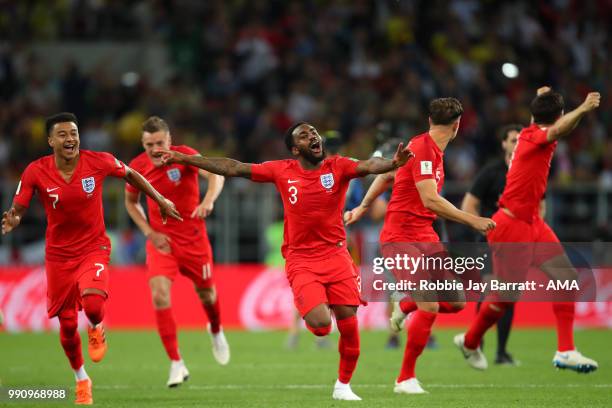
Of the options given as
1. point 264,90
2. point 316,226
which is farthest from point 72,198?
point 264,90

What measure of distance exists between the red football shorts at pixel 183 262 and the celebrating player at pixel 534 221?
3253 millimetres

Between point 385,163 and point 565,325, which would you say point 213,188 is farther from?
point 565,325

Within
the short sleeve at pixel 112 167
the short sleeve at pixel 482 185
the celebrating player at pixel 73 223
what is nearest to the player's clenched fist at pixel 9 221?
the celebrating player at pixel 73 223

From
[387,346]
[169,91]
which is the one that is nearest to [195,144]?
[169,91]

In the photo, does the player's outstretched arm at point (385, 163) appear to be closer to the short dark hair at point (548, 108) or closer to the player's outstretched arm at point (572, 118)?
the player's outstretched arm at point (572, 118)

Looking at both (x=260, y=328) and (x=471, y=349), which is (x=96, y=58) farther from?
(x=471, y=349)

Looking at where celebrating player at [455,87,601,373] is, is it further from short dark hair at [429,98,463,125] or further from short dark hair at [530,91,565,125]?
short dark hair at [429,98,463,125]

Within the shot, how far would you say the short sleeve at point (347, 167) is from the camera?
10.7 metres

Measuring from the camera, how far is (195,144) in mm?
23594

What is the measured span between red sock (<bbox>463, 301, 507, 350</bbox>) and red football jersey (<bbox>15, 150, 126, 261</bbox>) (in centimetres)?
431

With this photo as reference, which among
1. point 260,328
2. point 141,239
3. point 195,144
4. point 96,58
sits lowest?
point 260,328

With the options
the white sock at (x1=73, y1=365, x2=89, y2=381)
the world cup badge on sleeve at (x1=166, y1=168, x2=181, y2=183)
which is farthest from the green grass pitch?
the world cup badge on sleeve at (x1=166, y1=168, x2=181, y2=183)

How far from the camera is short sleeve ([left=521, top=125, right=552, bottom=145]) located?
37.9ft

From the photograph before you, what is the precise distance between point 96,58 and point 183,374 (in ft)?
51.4
